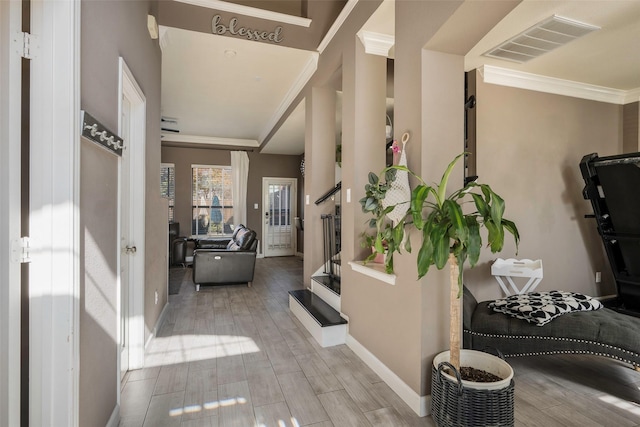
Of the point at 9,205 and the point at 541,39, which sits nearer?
the point at 9,205

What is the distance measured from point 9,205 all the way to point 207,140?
7.19 metres

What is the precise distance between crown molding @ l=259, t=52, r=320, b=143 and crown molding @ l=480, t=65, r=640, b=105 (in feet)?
6.23

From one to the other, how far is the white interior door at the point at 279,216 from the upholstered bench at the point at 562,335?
21.5 feet

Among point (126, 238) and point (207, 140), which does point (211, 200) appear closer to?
point (207, 140)

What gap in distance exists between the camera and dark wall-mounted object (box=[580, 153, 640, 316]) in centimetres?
299

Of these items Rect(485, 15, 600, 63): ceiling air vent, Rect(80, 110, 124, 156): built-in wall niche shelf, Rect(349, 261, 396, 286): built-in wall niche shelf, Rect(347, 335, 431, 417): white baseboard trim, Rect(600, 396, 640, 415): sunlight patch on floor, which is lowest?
Rect(600, 396, 640, 415): sunlight patch on floor

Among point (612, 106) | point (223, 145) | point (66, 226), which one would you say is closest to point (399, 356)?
point (66, 226)

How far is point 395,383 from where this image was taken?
216 centimetres

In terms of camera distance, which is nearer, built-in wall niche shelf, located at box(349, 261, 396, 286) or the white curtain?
built-in wall niche shelf, located at box(349, 261, 396, 286)

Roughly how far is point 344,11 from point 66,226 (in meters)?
2.79

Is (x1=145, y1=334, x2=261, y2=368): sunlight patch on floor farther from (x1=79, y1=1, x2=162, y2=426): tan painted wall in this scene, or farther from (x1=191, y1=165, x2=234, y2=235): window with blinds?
(x1=191, y1=165, x2=234, y2=235): window with blinds

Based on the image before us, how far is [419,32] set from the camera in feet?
6.48

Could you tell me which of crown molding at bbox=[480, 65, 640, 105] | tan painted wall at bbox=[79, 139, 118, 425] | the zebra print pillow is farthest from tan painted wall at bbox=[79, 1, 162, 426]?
crown molding at bbox=[480, 65, 640, 105]

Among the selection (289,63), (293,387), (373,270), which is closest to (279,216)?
(289,63)
